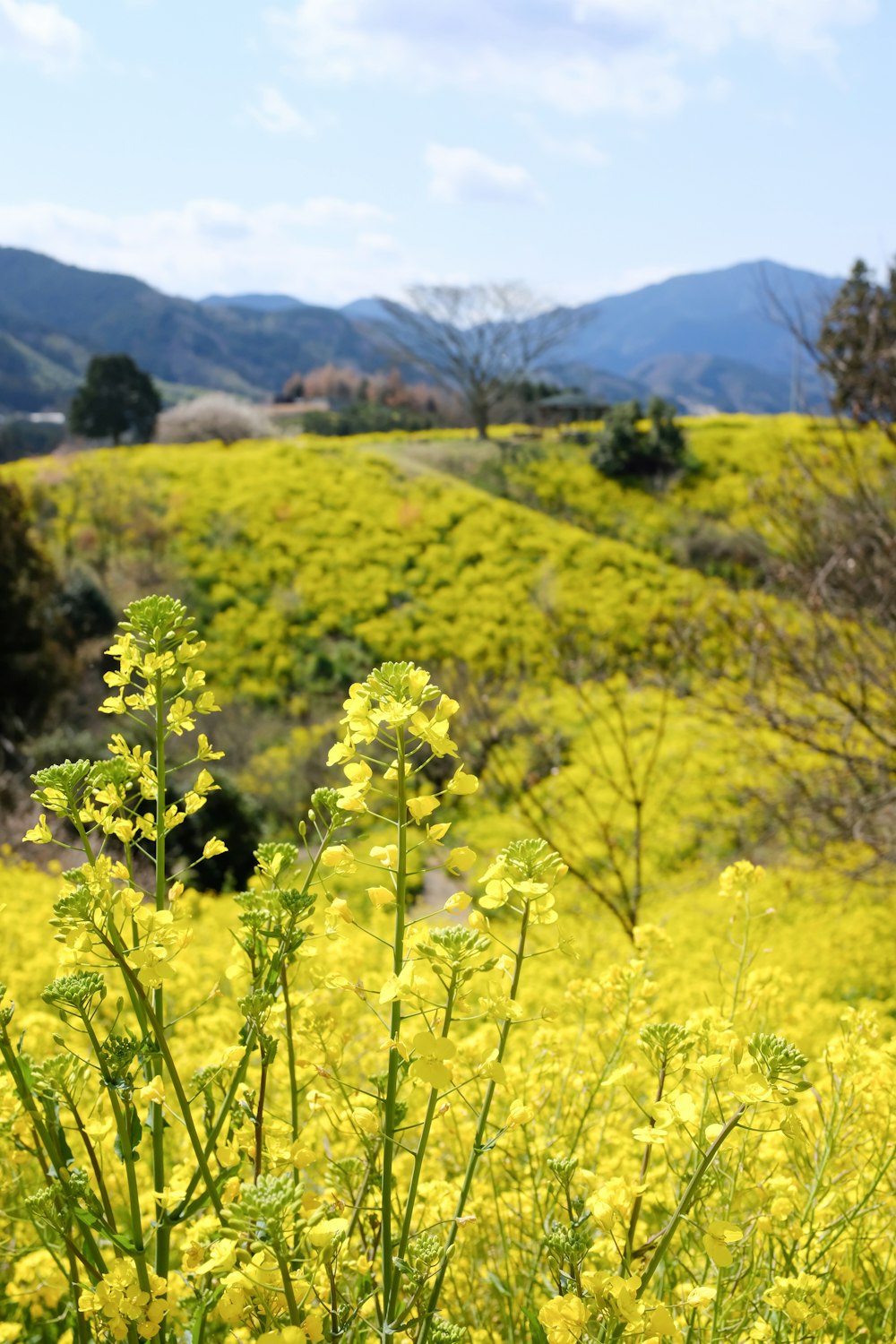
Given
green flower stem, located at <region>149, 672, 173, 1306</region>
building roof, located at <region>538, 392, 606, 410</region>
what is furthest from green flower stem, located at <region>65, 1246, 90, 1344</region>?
building roof, located at <region>538, 392, 606, 410</region>

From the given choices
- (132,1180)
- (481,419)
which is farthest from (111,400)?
(132,1180)

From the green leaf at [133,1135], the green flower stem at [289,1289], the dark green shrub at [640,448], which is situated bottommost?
the green flower stem at [289,1289]

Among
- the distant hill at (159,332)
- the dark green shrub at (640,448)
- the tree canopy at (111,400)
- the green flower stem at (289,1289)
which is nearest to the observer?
the green flower stem at (289,1289)

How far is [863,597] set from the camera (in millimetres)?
6039

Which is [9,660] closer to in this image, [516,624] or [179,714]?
[516,624]

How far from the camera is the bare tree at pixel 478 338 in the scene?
3316 centimetres

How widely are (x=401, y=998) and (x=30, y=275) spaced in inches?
8283

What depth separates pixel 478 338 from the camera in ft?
111

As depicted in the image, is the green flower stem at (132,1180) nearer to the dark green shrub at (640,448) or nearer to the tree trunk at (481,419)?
the dark green shrub at (640,448)

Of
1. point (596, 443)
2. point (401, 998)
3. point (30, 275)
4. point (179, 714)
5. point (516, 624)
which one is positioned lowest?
point (516, 624)

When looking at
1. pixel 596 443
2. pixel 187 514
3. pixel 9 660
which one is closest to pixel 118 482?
pixel 187 514

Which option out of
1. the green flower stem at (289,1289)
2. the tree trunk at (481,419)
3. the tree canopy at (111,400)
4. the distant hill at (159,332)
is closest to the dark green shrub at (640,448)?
the tree trunk at (481,419)

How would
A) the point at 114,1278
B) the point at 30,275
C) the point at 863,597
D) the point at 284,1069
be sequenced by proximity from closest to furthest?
the point at 114,1278 < the point at 284,1069 < the point at 863,597 < the point at 30,275

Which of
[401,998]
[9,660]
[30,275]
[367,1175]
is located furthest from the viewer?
[30,275]
